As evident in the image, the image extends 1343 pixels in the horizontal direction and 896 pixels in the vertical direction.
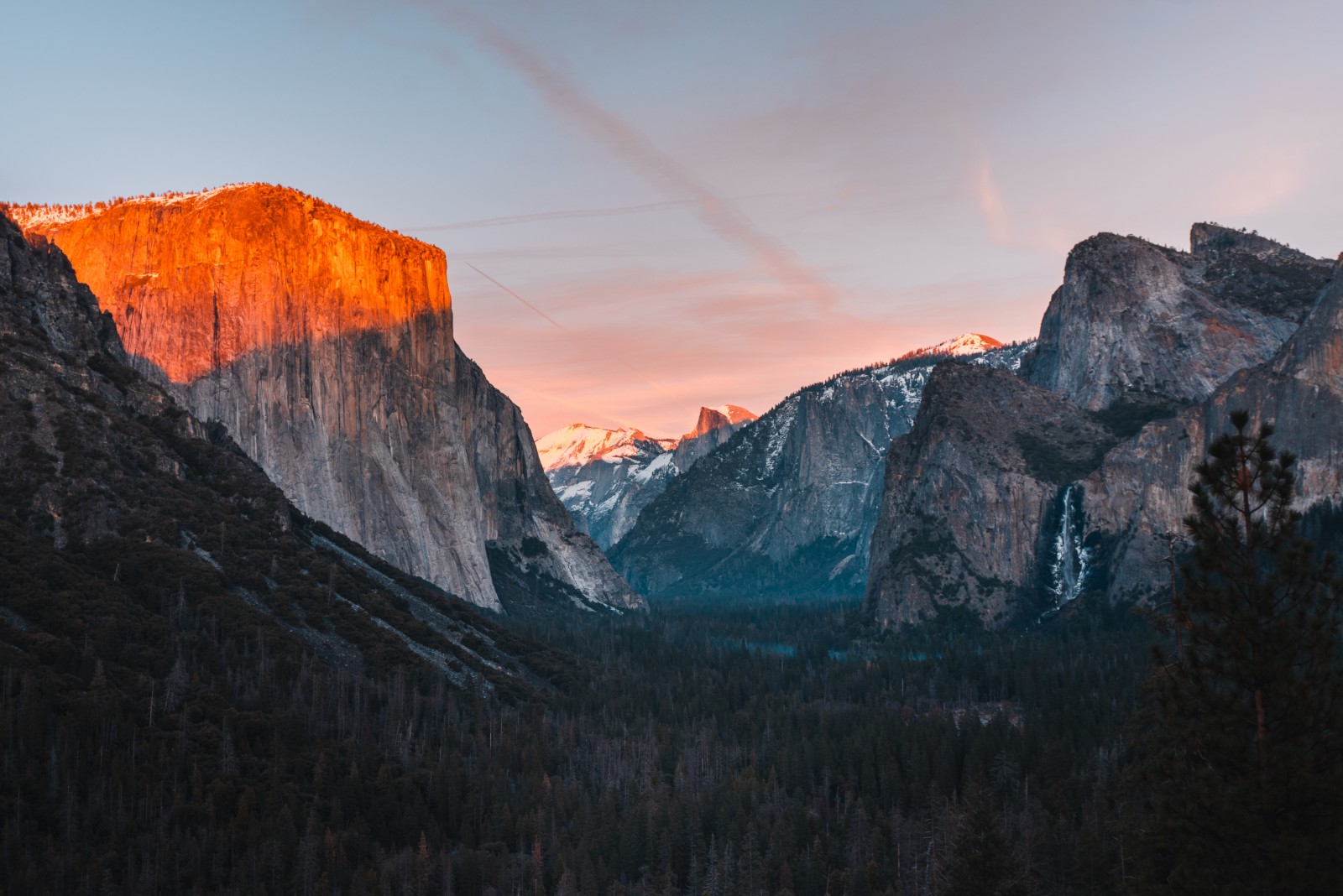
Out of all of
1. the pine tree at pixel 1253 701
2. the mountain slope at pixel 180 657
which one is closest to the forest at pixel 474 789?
the mountain slope at pixel 180 657

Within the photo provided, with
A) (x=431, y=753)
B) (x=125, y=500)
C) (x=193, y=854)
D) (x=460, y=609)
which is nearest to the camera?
(x=193, y=854)

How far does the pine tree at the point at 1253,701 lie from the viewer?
33.1m

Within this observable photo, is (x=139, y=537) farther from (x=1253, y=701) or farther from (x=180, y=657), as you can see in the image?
(x=1253, y=701)

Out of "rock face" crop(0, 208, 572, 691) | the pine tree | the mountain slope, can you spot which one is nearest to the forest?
the mountain slope

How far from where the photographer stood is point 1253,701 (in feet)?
116

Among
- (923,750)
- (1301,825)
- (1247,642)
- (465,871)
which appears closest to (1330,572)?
(1247,642)

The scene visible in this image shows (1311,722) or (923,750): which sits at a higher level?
(1311,722)

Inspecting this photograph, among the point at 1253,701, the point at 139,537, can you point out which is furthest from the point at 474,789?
the point at 1253,701

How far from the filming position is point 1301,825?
110 ft

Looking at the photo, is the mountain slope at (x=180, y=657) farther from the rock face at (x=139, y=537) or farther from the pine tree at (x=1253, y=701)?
the pine tree at (x=1253, y=701)

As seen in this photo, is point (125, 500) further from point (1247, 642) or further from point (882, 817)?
point (1247, 642)

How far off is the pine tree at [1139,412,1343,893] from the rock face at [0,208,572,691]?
9820 centimetres

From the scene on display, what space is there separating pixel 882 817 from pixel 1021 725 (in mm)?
45468

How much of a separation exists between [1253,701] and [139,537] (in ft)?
428
